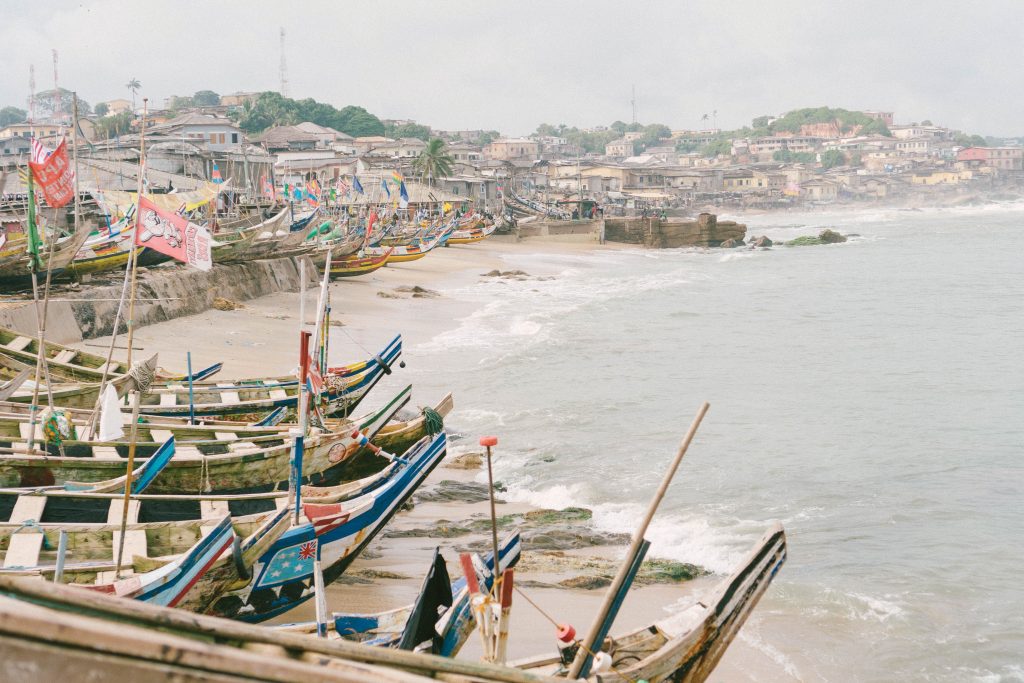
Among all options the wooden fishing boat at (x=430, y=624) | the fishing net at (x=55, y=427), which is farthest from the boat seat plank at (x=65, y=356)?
the wooden fishing boat at (x=430, y=624)

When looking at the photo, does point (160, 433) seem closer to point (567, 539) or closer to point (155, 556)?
point (155, 556)

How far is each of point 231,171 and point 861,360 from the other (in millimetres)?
33353

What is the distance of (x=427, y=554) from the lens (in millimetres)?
10453

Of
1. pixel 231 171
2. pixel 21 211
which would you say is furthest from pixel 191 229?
pixel 231 171

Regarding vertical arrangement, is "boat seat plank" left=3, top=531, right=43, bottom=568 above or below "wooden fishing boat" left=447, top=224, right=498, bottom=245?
below

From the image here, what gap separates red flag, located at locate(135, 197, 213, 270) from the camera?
995 centimetres

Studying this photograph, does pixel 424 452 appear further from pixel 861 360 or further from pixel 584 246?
pixel 584 246

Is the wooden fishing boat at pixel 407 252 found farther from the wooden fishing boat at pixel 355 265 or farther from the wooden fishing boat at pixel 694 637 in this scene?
the wooden fishing boat at pixel 694 637

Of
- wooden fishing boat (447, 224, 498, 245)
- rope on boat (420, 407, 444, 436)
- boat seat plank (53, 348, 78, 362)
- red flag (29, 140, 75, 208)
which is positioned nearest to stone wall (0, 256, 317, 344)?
boat seat plank (53, 348, 78, 362)

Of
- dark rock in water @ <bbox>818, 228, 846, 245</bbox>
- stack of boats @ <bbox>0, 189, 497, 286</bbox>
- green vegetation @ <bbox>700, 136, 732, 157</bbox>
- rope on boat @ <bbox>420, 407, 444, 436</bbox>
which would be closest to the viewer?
rope on boat @ <bbox>420, 407, 444, 436</bbox>

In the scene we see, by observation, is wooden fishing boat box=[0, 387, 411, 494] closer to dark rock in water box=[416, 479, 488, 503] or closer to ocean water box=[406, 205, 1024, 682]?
dark rock in water box=[416, 479, 488, 503]

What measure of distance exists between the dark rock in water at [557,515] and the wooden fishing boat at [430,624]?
5.14 meters

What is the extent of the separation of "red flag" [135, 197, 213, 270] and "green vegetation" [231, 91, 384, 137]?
8187 centimetres

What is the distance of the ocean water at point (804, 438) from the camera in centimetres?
956
